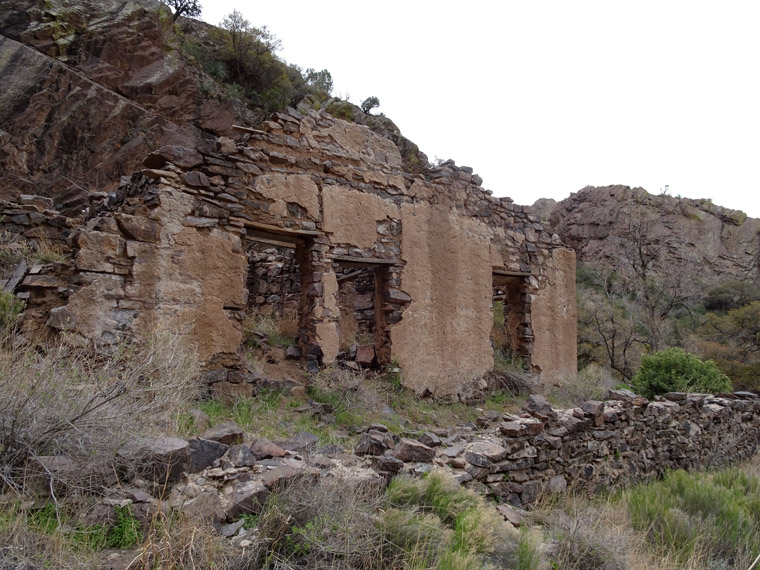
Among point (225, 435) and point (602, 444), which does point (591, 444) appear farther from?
point (225, 435)

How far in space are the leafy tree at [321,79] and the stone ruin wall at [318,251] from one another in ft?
36.1

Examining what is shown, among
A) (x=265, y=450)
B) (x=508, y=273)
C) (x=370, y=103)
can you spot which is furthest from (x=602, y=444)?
(x=370, y=103)

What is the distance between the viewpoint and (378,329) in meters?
7.50

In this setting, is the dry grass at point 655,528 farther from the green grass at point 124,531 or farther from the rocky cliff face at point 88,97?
the rocky cliff face at point 88,97

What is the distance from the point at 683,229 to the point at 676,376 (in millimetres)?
28525

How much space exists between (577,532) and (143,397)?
9.97 ft

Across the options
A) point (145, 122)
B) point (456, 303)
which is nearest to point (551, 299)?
point (456, 303)

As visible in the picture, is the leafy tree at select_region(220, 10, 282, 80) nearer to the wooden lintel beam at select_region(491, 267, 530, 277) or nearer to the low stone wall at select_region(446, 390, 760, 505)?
the wooden lintel beam at select_region(491, 267, 530, 277)

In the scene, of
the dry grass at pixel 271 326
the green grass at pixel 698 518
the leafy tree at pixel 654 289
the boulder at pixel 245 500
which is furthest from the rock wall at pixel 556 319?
the boulder at pixel 245 500

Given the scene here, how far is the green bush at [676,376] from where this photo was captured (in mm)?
8516

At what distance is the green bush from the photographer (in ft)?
27.9

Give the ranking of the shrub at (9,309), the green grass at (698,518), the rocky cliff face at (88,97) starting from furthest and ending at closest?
the rocky cliff face at (88,97) < the shrub at (9,309) < the green grass at (698,518)

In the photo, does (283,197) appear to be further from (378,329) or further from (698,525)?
(698,525)

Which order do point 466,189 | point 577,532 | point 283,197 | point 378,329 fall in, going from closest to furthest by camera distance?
point 577,532
point 283,197
point 378,329
point 466,189
